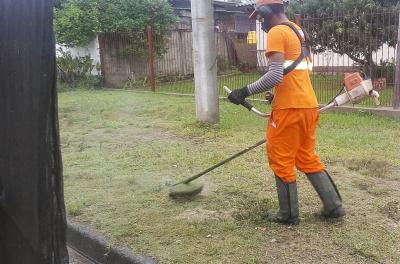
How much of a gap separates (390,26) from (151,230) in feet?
24.2

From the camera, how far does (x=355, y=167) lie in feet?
17.0

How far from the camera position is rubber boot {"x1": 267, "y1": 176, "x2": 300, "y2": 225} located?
3598 millimetres

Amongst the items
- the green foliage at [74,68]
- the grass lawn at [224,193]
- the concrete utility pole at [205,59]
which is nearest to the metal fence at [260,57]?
the green foliage at [74,68]

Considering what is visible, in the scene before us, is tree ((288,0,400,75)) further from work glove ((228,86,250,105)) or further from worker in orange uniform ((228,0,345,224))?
work glove ((228,86,250,105))

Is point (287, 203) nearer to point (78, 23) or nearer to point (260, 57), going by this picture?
point (260, 57)

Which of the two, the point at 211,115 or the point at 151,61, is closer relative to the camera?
the point at 211,115

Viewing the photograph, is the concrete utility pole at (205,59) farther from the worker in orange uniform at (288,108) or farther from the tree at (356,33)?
the worker in orange uniform at (288,108)

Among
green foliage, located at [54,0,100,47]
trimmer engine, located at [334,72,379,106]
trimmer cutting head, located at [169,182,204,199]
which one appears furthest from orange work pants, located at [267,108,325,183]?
green foliage, located at [54,0,100,47]

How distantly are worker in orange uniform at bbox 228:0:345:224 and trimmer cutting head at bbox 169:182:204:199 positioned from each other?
918 millimetres

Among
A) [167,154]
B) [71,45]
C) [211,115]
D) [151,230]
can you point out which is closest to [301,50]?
[151,230]

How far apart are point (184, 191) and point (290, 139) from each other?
48.8 inches

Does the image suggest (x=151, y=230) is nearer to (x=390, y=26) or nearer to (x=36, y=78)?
(x=36, y=78)

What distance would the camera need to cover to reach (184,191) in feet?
14.2

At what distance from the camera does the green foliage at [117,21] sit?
47.3 feet
